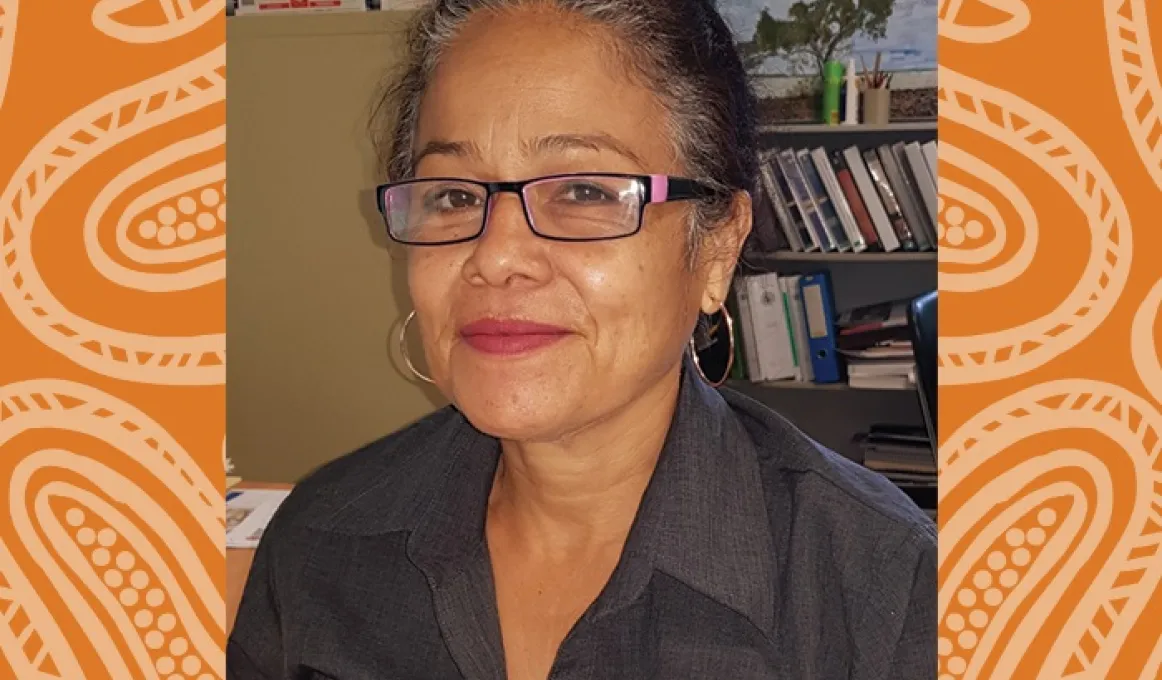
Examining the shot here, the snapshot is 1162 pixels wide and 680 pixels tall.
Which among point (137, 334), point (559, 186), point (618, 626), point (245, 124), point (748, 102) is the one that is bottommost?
point (618, 626)

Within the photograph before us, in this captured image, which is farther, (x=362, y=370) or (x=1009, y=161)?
(x=362, y=370)

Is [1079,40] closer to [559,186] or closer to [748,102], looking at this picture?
[559,186]

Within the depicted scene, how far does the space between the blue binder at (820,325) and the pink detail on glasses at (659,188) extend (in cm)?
232

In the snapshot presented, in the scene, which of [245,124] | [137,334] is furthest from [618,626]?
[245,124]

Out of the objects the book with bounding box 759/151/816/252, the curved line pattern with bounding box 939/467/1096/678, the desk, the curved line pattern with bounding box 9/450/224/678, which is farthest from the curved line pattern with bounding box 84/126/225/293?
the book with bounding box 759/151/816/252

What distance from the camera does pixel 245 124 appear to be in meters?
3.13

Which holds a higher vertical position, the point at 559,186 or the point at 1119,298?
the point at 559,186

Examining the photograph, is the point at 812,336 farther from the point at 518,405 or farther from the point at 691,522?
the point at 518,405

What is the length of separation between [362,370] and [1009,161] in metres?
2.83

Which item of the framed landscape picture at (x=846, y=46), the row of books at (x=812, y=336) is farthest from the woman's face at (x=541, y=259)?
the framed landscape picture at (x=846, y=46)

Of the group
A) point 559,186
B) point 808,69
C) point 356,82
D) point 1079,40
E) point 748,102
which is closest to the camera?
point 1079,40

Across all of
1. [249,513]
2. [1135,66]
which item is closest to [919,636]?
[1135,66]

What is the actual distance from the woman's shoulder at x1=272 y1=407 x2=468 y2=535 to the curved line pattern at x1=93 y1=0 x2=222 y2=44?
69 cm

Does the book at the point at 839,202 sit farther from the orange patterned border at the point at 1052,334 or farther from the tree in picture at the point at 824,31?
the orange patterned border at the point at 1052,334
